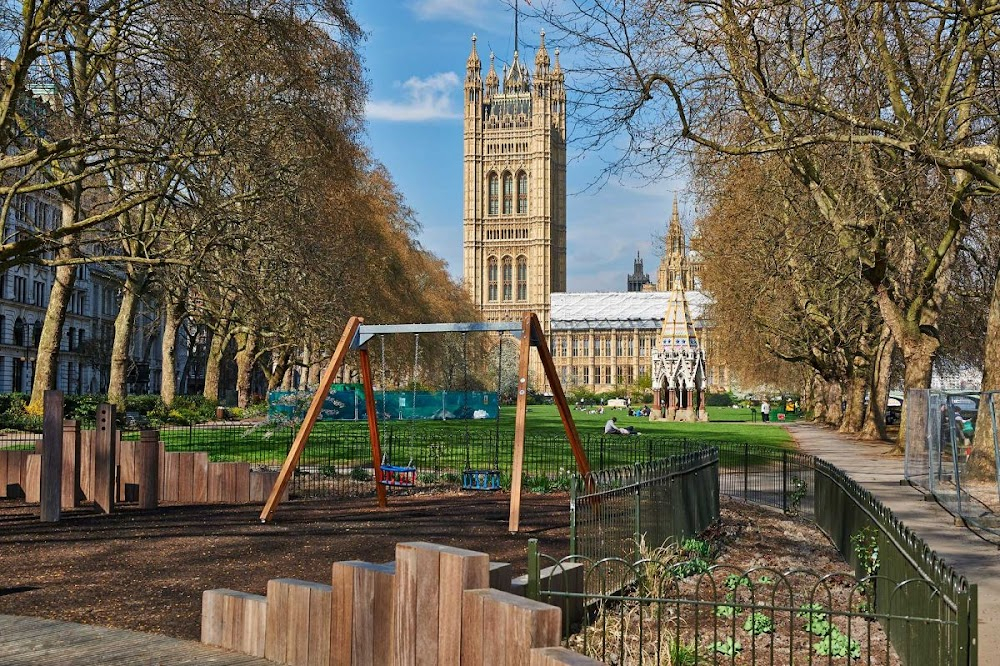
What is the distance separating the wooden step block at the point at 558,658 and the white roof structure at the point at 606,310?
15268 centimetres

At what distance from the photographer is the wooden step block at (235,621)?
721 centimetres

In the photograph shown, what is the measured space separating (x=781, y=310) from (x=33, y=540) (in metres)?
33.2

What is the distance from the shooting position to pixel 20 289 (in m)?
72.9

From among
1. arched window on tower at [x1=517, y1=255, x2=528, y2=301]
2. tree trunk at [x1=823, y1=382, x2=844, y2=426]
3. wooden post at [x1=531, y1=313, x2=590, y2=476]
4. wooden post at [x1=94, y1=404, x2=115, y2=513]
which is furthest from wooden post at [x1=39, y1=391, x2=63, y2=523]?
arched window on tower at [x1=517, y1=255, x2=528, y2=301]

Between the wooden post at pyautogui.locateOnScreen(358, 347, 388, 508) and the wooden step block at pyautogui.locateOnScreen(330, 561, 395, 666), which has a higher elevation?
the wooden post at pyautogui.locateOnScreen(358, 347, 388, 508)

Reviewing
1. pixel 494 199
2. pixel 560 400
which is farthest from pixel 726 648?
pixel 494 199

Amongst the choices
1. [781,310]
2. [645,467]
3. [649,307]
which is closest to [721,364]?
[781,310]

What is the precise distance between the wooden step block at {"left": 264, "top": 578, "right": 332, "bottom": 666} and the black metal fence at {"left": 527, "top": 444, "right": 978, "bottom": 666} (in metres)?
1.29

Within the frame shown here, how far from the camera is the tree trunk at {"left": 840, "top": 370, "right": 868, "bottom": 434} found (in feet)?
142

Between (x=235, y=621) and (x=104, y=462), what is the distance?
759 cm

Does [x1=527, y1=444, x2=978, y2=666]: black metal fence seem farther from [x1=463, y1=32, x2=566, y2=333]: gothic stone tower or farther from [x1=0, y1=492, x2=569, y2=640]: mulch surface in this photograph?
[x1=463, y1=32, x2=566, y2=333]: gothic stone tower

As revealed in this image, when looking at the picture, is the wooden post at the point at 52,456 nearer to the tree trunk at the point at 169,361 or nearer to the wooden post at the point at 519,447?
the wooden post at the point at 519,447

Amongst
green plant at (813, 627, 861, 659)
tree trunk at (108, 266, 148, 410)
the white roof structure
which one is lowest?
green plant at (813, 627, 861, 659)

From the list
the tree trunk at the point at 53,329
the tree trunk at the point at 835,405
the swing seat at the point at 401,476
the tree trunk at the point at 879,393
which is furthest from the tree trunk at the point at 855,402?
the swing seat at the point at 401,476
